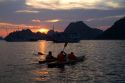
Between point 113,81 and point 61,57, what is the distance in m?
13.9

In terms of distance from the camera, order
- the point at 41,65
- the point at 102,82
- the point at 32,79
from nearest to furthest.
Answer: the point at 102,82, the point at 32,79, the point at 41,65

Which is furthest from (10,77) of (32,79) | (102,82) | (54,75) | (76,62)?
(76,62)

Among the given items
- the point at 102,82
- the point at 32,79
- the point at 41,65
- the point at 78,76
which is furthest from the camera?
the point at 41,65

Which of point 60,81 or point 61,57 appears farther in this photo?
point 61,57

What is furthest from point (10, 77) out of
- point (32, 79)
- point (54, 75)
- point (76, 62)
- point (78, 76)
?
point (76, 62)

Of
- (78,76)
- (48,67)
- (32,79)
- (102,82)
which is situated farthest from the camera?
(48,67)

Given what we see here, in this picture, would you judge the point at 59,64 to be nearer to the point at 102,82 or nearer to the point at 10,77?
the point at 10,77

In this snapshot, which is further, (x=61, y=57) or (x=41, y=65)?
(x=41, y=65)

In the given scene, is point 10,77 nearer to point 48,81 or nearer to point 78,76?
point 48,81

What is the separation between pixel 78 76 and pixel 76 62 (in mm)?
14746

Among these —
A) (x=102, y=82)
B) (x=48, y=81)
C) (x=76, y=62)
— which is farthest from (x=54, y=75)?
(x=76, y=62)

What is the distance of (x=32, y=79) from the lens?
3666 cm

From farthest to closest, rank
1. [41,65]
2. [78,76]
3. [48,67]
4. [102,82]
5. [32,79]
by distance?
[41,65] < [48,67] < [78,76] < [32,79] < [102,82]

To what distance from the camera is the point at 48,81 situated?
3497 cm
